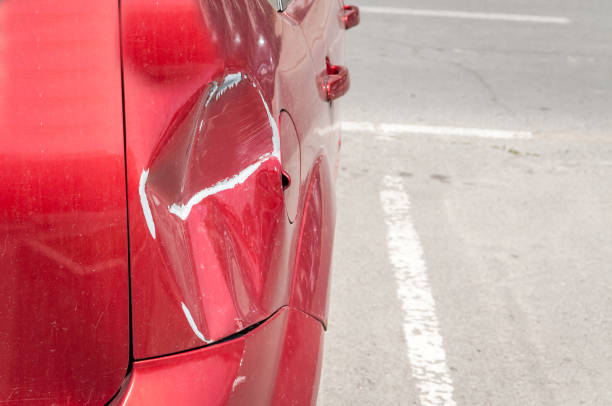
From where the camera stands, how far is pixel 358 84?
6266mm

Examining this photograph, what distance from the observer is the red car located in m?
1.27

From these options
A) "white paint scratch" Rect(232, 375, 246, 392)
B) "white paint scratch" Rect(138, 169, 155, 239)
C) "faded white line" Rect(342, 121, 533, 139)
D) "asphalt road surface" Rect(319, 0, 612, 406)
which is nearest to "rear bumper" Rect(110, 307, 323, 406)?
"white paint scratch" Rect(232, 375, 246, 392)

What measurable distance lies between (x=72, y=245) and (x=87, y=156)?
0.14 meters

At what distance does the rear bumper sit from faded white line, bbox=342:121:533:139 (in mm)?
3974

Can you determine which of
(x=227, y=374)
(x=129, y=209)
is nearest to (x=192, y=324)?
(x=227, y=374)

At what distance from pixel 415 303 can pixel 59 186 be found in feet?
7.87

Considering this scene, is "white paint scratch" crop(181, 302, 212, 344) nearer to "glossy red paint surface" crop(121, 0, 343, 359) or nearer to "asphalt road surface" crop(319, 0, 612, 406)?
"glossy red paint surface" crop(121, 0, 343, 359)

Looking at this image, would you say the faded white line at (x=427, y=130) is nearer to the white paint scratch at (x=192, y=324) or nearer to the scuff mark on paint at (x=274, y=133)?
the scuff mark on paint at (x=274, y=133)

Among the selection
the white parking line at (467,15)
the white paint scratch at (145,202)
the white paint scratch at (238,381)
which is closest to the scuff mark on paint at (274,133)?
the white paint scratch at (145,202)

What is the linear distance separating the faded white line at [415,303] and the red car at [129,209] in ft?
5.49

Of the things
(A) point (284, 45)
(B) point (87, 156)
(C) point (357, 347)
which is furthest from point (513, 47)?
(B) point (87, 156)

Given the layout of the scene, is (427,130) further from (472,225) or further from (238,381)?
(238,381)

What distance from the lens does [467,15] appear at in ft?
27.4

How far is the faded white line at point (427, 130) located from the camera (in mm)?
5418
